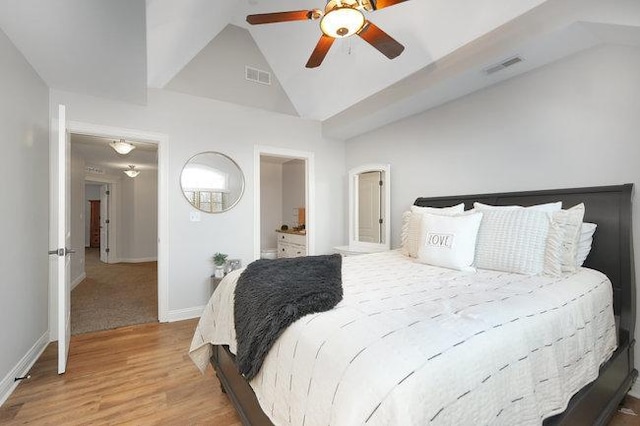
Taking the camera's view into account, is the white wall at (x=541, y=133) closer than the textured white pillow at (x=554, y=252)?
No

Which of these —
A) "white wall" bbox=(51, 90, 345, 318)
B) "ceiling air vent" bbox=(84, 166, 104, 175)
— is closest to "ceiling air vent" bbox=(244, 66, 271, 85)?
"white wall" bbox=(51, 90, 345, 318)

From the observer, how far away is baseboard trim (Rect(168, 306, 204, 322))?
3238mm

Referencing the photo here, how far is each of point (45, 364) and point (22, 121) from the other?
1911 millimetres

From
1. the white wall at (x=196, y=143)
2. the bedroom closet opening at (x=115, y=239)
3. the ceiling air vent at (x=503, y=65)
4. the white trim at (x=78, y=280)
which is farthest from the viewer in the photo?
the white trim at (x=78, y=280)

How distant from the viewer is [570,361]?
1274mm

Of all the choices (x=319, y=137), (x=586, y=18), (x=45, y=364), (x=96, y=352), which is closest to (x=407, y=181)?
(x=319, y=137)

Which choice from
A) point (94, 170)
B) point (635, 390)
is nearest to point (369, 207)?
point (635, 390)

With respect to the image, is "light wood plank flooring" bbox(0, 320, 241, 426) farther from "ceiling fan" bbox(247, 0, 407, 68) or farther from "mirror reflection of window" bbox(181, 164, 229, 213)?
"ceiling fan" bbox(247, 0, 407, 68)

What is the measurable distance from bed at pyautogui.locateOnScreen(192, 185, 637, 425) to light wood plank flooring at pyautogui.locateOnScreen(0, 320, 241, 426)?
0.24 m

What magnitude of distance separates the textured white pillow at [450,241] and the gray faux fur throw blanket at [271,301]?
886mm

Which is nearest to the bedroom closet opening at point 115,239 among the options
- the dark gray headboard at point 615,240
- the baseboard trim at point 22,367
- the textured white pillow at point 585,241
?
the baseboard trim at point 22,367

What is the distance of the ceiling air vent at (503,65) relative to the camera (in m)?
2.23

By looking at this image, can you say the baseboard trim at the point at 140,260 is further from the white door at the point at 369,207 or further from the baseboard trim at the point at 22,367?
the white door at the point at 369,207

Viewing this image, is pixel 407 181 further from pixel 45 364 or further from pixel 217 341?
pixel 45 364
